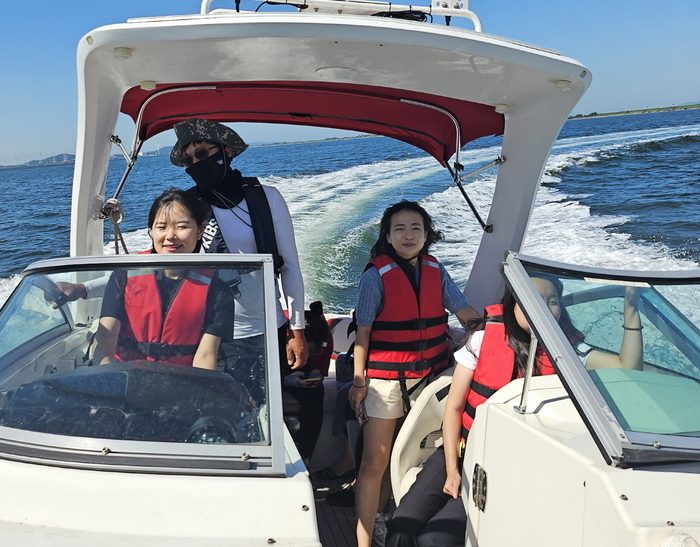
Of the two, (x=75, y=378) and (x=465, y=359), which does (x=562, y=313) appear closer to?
(x=465, y=359)

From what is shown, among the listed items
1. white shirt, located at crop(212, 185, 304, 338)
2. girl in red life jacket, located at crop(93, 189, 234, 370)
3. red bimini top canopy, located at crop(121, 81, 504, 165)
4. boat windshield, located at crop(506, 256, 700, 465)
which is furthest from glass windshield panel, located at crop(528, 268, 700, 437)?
red bimini top canopy, located at crop(121, 81, 504, 165)

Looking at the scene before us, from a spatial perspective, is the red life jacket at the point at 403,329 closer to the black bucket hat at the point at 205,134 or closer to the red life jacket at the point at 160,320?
the black bucket hat at the point at 205,134

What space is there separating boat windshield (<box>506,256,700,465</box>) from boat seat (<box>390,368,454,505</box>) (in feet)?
2.80

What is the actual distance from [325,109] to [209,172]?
123 centimetres

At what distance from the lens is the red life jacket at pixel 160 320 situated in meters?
1.80

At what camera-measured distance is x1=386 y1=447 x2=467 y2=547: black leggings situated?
2.21 metres

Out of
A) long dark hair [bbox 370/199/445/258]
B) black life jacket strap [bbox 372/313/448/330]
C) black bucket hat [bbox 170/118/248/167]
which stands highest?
black bucket hat [bbox 170/118/248/167]

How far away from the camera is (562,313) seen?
6.09 feet

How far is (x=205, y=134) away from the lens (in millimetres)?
2715

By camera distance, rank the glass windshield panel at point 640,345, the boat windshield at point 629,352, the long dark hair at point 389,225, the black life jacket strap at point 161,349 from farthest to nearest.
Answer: the long dark hair at point 389,225, the black life jacket strap at point 161,349, the glass windshield panel at point 640,345, the boat windshield at point 629,352

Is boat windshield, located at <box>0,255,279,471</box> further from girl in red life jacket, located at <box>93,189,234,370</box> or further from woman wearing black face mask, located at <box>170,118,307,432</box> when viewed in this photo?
woman wearing black face mask, located at <box>170,118,307,432</box>

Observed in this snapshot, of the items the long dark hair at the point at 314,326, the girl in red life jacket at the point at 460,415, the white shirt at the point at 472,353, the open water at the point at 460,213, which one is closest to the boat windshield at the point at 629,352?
the girl in red life jacket at the point at 460,415

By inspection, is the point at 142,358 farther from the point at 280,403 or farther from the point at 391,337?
the point at 391,337

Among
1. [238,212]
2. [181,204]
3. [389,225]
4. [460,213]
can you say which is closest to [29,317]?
[181,204]
